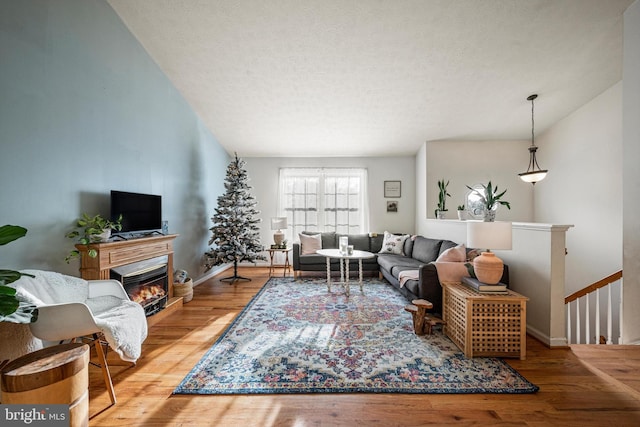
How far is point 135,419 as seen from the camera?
63.1 inches

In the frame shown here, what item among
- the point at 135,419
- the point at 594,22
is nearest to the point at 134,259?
the point at 135,419

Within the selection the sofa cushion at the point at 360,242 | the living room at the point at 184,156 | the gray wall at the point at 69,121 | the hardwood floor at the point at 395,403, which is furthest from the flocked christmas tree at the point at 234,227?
the hardwood floor at the point at 395,403

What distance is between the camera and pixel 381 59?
3393mm

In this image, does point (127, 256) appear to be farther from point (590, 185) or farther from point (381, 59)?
point (590, 185)

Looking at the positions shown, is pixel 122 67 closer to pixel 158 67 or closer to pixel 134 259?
pixel 158 67

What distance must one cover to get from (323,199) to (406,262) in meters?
2.63

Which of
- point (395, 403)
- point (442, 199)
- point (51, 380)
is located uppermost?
point (442, 199)

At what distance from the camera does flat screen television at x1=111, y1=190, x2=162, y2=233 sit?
2789mm

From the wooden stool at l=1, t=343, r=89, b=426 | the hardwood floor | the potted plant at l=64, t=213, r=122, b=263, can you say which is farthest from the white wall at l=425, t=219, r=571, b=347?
the potted plant at l=64, t=213, r=122, b=263

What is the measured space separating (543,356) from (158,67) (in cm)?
553

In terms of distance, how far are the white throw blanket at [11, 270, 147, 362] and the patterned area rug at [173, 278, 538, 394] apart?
1.57ft

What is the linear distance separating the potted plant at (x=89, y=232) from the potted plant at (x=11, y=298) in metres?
1.11

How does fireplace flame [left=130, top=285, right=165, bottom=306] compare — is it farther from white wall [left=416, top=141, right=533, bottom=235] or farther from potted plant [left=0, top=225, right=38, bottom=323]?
white wall [left=416, top=141, right=533, bottom=235]

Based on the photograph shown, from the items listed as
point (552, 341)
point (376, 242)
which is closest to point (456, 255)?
point (552, 341)
